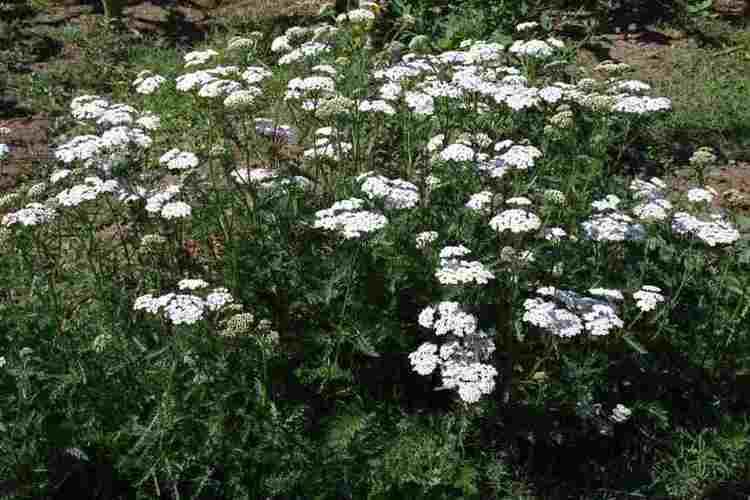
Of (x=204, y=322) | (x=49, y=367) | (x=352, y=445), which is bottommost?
(x=352, y=445)

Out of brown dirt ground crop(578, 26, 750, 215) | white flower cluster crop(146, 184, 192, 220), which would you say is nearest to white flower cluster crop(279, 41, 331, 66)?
white flower cluster crop(146, 184, 192, 220)

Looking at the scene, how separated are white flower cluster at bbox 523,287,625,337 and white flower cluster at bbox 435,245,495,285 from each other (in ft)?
0.78

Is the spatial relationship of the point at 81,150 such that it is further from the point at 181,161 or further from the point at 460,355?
the point at 460,355

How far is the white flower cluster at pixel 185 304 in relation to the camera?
10.2ft

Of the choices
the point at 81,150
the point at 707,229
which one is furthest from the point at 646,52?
the point at 81,150

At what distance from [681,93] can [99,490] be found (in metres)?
5.78

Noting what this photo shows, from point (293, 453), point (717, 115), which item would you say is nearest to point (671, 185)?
point (717, 115)

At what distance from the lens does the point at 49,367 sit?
3.39m

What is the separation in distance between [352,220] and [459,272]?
1.66ft

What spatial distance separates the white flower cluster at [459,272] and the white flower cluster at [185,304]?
2.93ft

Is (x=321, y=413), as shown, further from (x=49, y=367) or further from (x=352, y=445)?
(x=49, y=367)

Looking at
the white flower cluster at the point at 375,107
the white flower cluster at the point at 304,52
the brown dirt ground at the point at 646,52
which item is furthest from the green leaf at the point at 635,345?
the brown dirt ground at the point at 646,52

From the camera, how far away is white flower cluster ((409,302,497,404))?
126 inches

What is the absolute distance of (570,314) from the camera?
3.35 meters
